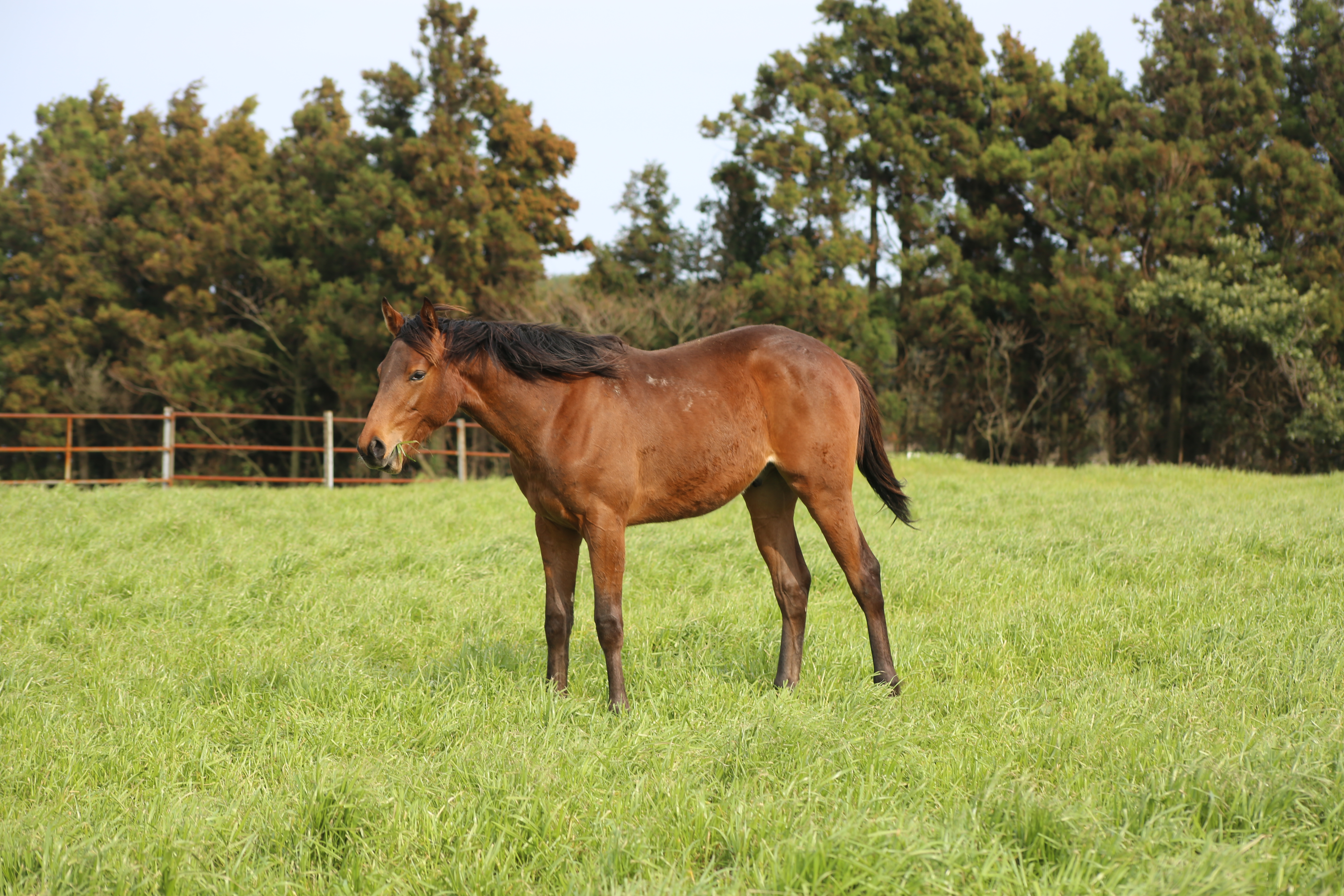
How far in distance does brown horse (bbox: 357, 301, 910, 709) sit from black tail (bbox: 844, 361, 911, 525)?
0.18m

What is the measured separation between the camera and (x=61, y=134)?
2816cm

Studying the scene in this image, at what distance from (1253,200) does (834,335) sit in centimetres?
1085

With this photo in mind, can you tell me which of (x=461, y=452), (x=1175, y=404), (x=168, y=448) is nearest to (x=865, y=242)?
(x=1175, y=404)

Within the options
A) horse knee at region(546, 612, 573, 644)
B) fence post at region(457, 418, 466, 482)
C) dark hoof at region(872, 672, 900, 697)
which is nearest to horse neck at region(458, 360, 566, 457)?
horse knee at region(546, 612, 573, 644)

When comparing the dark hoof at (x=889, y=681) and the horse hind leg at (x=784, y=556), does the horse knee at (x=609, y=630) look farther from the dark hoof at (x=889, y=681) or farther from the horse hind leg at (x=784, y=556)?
the dark hoof at (x=889, y=681)

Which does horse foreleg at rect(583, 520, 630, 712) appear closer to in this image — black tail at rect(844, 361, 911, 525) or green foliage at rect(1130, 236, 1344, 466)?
black tail at rect(844, 361, 911, 525)

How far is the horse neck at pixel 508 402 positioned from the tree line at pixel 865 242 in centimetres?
1668

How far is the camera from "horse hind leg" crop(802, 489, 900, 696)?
417 centimetres

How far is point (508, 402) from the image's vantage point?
155 inches

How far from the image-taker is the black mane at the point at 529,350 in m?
3.96

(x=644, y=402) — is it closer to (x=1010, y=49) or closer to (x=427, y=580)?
(x=427, y=580)

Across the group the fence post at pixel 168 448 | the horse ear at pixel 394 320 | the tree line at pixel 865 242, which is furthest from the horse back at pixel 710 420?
the tree line at pixel 865 242

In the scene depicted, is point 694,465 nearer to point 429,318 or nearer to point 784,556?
point 784,556

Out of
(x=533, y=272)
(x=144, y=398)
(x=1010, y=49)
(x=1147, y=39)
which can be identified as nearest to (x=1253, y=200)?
(x=1147, y=39)
